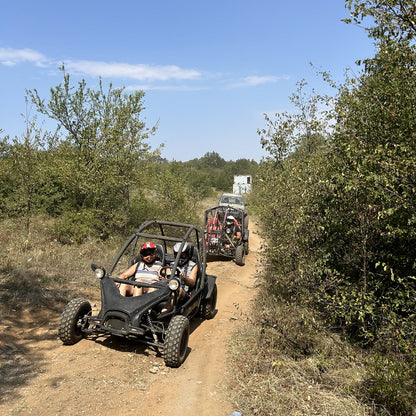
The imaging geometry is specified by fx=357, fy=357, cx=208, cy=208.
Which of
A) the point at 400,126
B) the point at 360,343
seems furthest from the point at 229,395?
the point at 400,126

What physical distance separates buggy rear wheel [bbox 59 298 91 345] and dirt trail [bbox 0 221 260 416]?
157 millimetres

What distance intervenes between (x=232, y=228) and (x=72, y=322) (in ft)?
28.1

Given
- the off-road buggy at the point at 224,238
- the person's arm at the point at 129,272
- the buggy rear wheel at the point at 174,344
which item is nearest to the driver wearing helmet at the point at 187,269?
the person's arm at the point at 129,272

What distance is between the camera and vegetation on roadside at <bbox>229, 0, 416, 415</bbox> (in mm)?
3967

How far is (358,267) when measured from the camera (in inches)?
196

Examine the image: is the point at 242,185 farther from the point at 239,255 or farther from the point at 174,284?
the point at 174,284

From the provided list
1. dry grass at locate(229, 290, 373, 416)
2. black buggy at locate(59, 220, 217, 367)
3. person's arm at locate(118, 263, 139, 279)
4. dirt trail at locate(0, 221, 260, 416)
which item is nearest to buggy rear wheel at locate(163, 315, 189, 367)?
black buggy at locate(59, 220, 217, 367)

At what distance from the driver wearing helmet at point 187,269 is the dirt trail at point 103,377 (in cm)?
94

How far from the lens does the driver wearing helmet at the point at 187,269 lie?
6.35m

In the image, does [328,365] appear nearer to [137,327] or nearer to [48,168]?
[137,327]

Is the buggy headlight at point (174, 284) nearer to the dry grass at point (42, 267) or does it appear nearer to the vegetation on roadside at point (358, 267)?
the vegetation on roadside at point (358, 267)

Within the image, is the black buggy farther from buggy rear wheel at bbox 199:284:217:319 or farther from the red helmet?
buggy rear wheel at bbox 199:284:217:319

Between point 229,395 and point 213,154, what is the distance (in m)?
119

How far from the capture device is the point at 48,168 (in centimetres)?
1247
